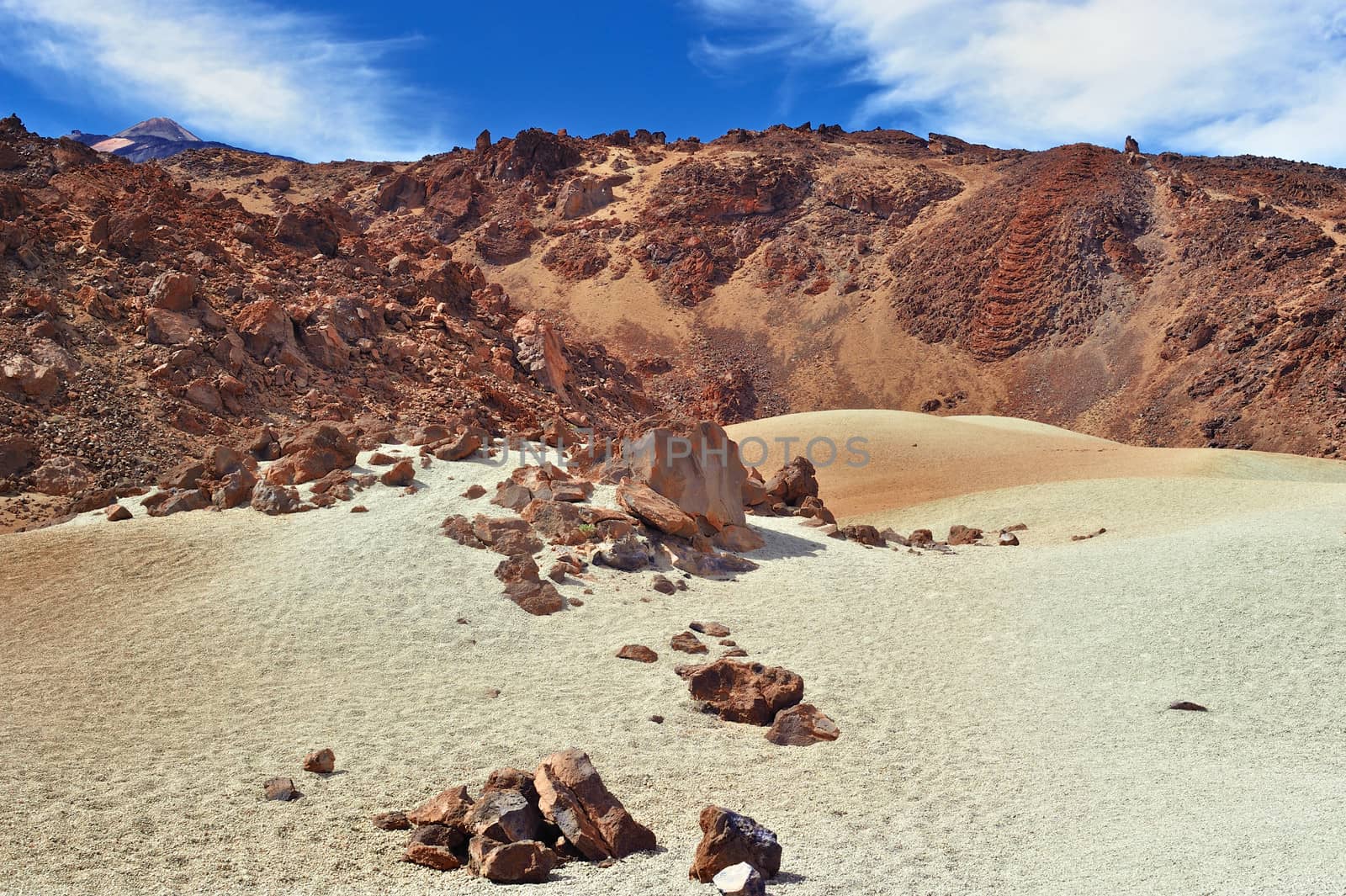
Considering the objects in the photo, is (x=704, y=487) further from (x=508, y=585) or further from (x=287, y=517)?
(x=287, y=517)

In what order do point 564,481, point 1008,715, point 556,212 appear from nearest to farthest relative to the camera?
1. point 1008,715
2. point 564,481
3. point 556,212

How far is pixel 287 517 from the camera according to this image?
10336 millimetres

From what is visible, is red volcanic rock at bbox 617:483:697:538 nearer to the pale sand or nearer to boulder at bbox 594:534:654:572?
boulder at bbox 594:534:654:572

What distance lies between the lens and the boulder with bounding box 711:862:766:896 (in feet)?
13.4

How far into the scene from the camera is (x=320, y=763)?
5480 millimetres

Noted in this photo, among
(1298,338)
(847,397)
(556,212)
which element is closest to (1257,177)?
(1298,338)

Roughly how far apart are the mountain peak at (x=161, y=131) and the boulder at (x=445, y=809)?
133374 mm

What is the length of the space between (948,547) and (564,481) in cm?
553

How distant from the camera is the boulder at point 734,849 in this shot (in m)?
4.36

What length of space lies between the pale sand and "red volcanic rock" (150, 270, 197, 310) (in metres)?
6.61

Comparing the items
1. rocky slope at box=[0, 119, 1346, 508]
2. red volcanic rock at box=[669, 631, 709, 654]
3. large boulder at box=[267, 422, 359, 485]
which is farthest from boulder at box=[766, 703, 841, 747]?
rocky slope at box=[0, 119, 1346, 508]

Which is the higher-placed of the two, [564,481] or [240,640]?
[564,481]

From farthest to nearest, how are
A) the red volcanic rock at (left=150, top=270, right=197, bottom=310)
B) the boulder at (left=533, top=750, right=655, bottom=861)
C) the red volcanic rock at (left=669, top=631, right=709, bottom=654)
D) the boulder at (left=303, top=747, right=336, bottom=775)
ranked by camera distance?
the red volcanic rock at (left=150, top=270, right=197, bottom=310)
the red volcanic rock at (left=669, top=631, right=709, bottom=654)
the boulder at (left=303, top=747, right=336, bottom=775)
the boulder at (left=533, top=750, right=655, bottom=861)

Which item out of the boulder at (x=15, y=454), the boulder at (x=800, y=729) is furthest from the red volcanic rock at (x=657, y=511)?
the boulder at (x=15, y=454)
